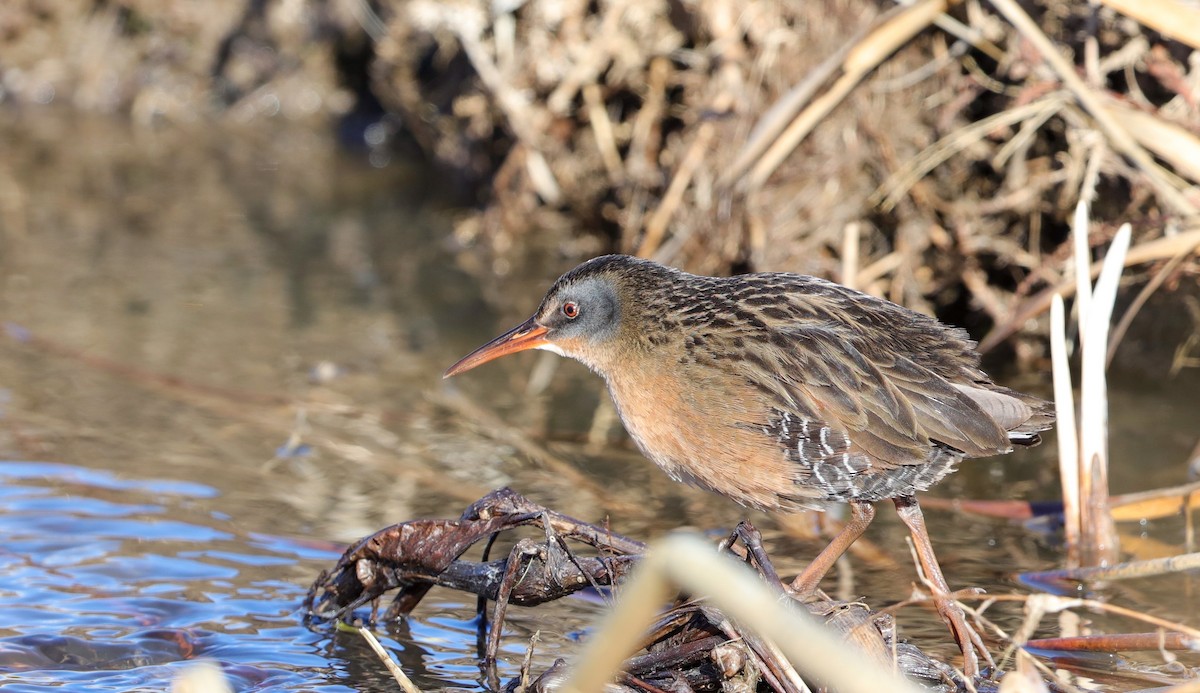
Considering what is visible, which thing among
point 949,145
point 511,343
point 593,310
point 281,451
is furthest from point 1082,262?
point 281,451

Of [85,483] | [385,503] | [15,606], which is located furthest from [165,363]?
[15,606]

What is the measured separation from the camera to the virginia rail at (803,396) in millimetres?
3252

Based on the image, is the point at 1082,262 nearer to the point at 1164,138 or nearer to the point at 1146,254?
the point at 1146,254

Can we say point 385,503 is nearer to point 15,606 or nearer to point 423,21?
point 15,606

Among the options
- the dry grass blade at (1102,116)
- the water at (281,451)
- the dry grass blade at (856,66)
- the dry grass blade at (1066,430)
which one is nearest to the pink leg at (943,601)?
the water at (281,451)

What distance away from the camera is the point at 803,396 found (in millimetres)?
3289

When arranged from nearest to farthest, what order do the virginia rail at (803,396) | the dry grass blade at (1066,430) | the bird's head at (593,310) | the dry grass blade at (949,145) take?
the virginia rail at (803,396) < the bird's head at (593,310) < the dry grass blade at (1066,430) < the dry grass blade at (949,145)

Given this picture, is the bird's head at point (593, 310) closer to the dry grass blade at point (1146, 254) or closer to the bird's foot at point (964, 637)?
the bird's foot at point (964, 637)

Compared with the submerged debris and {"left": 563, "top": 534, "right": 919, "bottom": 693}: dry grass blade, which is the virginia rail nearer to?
the submerged debris

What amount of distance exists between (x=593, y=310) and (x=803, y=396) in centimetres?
67

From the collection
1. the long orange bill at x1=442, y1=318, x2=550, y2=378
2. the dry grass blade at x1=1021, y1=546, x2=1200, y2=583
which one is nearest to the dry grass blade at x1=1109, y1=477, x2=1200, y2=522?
the dry grass blade at x1=1021, y1=546, x2=1200, y2=583

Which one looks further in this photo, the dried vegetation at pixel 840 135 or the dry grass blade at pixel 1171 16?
the dried vegetation at pixel 840 135

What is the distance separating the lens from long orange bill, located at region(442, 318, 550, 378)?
3.78 metres

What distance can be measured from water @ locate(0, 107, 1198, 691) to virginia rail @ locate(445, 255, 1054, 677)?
50 centimetres
